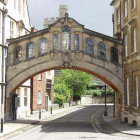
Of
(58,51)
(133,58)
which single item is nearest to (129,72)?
(133,58)

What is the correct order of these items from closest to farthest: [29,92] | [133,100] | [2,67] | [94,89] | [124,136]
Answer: [124,136]
[133,100]
[2,67]
[29,92]
[94,89]

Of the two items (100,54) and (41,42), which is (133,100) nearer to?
(100,54)

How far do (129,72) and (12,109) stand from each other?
1139 cm

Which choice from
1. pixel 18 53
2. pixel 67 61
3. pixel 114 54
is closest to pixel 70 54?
pixel 67 61

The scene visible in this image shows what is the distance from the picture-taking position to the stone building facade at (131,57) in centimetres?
2569

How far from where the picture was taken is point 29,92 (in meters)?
39.7

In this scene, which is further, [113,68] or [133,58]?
[113,68]

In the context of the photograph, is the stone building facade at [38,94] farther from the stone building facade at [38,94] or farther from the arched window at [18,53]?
the arched window at [18,53]

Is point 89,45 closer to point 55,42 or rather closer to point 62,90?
point 55,42

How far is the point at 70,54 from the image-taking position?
1216 inches

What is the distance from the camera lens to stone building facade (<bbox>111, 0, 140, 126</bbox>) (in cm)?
2569

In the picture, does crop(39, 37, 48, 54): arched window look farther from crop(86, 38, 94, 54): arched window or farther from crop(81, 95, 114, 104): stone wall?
crop(81, 95, 114, 104): stone wall

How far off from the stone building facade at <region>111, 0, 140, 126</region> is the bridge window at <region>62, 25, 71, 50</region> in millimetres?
4763

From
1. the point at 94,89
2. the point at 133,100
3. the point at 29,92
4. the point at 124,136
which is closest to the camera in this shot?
the point at 124,136
